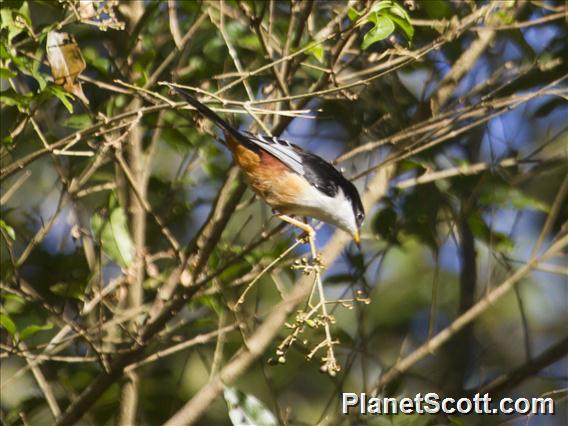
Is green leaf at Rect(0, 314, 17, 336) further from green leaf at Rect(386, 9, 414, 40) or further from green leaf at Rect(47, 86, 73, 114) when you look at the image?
green leaf at Rect(386, 9, 414, 40)

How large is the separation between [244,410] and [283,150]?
0.96 meters

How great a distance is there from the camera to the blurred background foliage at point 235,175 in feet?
11.1

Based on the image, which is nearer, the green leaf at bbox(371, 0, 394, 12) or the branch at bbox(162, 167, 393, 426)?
the green leaf at bbox(371, 0, 394, 12)

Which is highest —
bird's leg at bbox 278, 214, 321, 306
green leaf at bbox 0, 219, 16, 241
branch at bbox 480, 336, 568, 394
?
green leaf at bbox 0, 219, 16, 241

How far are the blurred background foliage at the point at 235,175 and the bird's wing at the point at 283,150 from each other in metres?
0.12

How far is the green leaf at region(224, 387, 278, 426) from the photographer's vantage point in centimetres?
317

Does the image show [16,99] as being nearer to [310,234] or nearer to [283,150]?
[283,150]

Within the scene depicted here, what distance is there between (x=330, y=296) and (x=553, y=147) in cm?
200

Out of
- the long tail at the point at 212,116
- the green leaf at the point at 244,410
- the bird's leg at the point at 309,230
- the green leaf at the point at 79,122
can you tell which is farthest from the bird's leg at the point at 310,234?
the green leaf at the point at 79,122

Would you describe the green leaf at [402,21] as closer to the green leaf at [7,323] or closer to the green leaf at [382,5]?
the green leaf at [382,5]

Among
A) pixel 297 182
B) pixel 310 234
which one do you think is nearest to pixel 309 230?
pixel 310 234

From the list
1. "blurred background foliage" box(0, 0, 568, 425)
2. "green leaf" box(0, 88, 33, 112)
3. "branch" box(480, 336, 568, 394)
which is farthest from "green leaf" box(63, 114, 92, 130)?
"branch" box(480, 336, 568, 394)

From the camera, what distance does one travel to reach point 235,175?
375 centimetres

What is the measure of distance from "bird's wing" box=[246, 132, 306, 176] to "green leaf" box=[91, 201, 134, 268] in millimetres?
744
